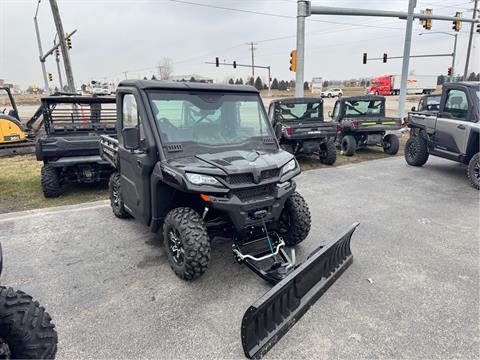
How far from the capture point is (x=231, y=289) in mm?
3381

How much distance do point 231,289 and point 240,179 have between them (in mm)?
1155

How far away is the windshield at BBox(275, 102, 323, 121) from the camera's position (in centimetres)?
998

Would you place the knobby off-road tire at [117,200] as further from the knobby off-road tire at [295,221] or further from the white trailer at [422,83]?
the white trailer at [422,83]

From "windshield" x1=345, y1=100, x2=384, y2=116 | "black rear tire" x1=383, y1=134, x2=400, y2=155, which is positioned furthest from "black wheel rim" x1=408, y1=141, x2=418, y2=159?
"windshield" x1=345, y1=100, x2=384, y2=116

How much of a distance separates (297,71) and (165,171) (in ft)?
32.7

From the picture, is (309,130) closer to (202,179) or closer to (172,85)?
(172,85)

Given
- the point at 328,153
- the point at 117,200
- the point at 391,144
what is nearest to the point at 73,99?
the point at 117,200

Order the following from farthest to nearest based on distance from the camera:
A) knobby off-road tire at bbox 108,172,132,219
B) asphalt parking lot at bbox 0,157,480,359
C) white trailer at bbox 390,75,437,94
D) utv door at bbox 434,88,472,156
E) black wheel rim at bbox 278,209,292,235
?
white trailer at bbox 390,75,437,94
utv door at bbox 434,88,472,156
knobby off-road tire at bbox 108,172,132,219
black wheel rim at bbox 278,209,292,235
asphalt parking lot at bbox 0,157,480,359

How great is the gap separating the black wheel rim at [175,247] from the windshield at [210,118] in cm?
102

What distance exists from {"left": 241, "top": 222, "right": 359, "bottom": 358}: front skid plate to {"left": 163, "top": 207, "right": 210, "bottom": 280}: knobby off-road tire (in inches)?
35.7

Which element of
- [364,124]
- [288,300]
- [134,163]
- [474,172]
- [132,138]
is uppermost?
[132,138]

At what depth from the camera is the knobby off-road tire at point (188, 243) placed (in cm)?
321

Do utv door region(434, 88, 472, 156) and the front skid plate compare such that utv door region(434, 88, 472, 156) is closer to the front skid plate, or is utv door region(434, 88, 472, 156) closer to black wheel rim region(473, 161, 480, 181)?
black wheel rim region(473, 161, 480, 181)

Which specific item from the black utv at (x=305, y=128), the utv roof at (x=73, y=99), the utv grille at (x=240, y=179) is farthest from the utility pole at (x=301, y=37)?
the utv grille at (x=240, y=179)
